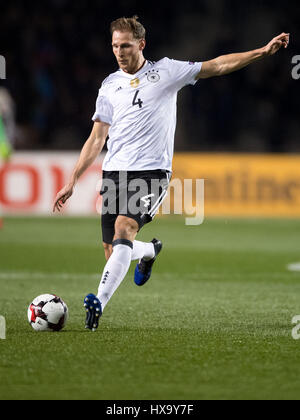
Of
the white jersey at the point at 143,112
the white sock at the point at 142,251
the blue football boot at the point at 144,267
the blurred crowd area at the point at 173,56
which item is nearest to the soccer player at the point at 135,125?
the white jersey at the point at 143,112

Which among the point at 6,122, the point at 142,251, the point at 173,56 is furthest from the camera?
the point at 173,56

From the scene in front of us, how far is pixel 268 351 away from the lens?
522 centimetres

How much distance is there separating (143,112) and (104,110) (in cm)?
30

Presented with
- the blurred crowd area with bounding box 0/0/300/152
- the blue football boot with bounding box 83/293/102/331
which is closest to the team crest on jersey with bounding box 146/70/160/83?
the blue football boot with bounding box 83/293/102/331

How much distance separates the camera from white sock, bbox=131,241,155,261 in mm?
6875

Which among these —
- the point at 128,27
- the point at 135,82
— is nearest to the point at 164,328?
the point at 135,82

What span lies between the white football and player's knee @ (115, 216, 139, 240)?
637 mm

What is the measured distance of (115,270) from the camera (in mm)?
5918

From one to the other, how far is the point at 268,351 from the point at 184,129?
14.4 m

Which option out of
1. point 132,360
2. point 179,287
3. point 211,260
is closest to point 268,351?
point 132,360

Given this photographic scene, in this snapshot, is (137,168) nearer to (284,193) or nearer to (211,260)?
(211,260)

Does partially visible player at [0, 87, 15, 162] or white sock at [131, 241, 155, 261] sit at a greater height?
partially visible player at [0, 87, 15, 162]

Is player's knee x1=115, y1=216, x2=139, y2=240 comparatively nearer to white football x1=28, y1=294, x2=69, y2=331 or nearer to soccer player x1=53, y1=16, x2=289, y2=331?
soccer player x1=53, y1=16, x2=289, y2=331

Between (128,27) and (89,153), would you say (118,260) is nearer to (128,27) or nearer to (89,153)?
(89,153)
